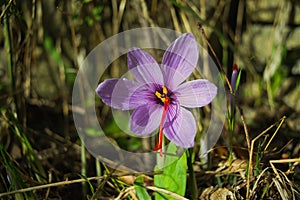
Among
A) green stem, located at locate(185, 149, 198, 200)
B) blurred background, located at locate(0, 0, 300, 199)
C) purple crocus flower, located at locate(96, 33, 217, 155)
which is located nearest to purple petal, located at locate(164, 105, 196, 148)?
purple crocus flower, located at locate(96, 33, 217, 155)

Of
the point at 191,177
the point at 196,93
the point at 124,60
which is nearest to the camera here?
the point at 196,93

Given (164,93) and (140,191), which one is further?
(140,191)

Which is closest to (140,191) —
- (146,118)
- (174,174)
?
(174,174)

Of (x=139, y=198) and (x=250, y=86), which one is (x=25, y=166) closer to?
(x=139, y=198)

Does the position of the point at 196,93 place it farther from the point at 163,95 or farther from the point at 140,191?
the point at 140,191

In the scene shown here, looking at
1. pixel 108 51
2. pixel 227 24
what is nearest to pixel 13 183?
pixel 108 51

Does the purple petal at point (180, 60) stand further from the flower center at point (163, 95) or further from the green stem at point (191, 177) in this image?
the green stem at point (191, 177)

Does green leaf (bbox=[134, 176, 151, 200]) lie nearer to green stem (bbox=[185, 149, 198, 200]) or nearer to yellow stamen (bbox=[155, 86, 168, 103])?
green stem (bbox=[185, 149, 198, 200])
